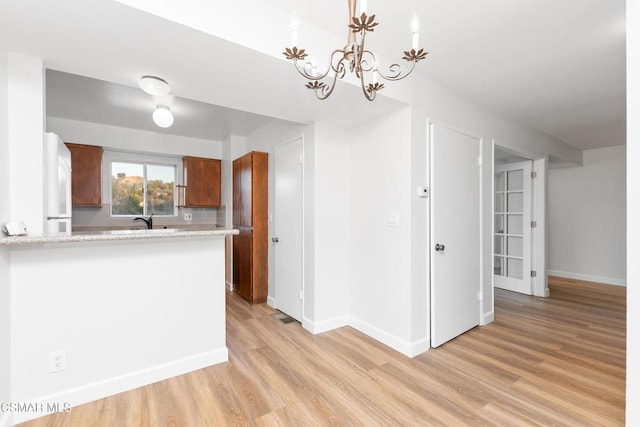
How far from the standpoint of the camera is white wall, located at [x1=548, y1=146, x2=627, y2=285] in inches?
192

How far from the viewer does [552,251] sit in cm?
567

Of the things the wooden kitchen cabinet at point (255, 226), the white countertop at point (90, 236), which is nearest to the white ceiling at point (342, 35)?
the white countertop at point (90, 236)

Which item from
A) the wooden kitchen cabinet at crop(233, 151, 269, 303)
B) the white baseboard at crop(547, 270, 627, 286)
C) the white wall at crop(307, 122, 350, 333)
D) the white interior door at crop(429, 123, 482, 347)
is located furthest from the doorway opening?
the wooden kitchen cabinet at crop(233, 151, 269, 303)

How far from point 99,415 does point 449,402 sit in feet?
7.04

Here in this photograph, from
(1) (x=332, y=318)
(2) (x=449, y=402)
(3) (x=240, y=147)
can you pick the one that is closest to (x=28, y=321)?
(1) (x=332, y=318)

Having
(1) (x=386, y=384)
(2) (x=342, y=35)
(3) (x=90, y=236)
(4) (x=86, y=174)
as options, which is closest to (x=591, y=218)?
(1) (x=386, y=384)

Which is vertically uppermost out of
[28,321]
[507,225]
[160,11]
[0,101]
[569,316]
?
[160,11]

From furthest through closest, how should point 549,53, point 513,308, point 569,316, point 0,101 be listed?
point 513,308 → point 569,316 → point 549,53 → point 0,101

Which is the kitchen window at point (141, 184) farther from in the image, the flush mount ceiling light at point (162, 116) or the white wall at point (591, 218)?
the white wall at point (591, 218)

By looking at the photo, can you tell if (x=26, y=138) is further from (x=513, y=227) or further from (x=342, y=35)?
(x=513, y=227)

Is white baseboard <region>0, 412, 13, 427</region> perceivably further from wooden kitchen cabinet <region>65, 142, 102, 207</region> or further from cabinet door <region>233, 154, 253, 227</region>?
wooden kitchen cabinet <region>65, 142, 102, 207</region>

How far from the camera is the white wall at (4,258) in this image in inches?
60.7

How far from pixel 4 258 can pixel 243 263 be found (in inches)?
103

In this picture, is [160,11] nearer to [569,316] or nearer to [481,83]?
[481,83]
